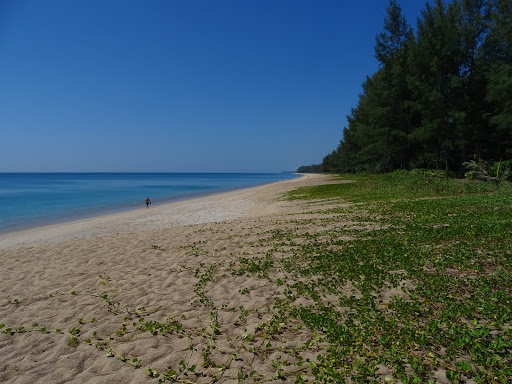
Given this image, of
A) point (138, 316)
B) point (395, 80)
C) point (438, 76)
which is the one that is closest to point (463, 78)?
point (438, 76)

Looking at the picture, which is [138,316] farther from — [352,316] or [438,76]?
[438,76]

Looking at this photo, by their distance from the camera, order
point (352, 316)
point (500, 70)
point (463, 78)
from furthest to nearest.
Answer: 1. point (463, 78)
2. point (500, 70)
3. point (352, 316)

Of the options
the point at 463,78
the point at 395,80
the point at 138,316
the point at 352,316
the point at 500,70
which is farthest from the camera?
the point at 395,80

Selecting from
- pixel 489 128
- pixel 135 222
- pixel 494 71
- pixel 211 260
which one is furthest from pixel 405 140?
pixel 211 260

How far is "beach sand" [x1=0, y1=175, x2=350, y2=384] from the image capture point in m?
4.43

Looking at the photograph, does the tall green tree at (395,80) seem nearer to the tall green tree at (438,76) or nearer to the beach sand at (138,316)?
the tall green tree at (438,76)

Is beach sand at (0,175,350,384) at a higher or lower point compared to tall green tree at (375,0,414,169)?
lower

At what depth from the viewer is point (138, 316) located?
5949 millimetres

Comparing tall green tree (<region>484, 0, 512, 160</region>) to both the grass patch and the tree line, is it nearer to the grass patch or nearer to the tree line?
the tree line

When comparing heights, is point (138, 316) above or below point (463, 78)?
below

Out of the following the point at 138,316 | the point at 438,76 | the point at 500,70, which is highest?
the point at 438,76

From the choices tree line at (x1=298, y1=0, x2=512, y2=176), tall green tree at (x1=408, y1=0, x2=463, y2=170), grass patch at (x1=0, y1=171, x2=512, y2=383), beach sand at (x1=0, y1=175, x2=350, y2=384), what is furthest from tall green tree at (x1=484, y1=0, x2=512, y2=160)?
beach sand at (x1=0, y1=175, x2=350, y2=384)

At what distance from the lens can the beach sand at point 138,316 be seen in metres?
4.43

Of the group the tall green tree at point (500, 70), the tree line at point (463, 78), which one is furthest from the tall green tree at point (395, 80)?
the tall green tree at point (500, 70)
